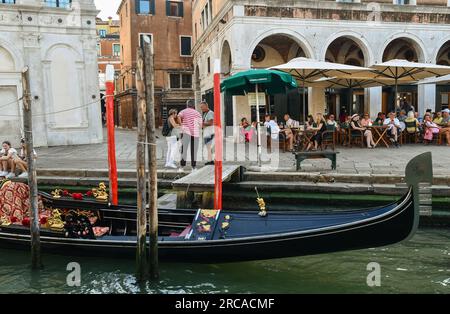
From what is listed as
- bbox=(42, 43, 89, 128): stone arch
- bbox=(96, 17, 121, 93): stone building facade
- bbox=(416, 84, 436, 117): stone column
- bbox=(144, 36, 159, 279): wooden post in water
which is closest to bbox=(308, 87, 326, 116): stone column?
bbox=(416, 84, 436, 117): stone column

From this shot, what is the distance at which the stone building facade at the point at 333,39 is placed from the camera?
13055 mm

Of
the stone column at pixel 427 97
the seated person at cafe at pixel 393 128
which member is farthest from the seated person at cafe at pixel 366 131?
the stone column at pixel 427 97

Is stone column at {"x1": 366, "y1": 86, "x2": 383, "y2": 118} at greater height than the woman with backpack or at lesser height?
greater

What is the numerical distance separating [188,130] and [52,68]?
23.9ft

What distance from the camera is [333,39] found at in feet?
44.9

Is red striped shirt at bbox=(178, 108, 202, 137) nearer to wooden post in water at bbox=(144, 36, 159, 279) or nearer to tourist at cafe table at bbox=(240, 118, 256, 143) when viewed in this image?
wooden post in water at bbox=(144, 36, 159, 279)

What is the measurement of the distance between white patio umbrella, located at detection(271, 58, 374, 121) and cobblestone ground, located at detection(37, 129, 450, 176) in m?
1.51

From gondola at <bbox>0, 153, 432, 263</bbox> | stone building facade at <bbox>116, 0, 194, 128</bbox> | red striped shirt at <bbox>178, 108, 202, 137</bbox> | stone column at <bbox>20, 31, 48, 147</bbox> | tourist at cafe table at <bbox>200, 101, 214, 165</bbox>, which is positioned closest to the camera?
gondola at <bbox>0, 153, 432, 263</bbox>

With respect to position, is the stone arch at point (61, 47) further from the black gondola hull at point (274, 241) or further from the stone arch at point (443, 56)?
the stone arch at point (443, 56)

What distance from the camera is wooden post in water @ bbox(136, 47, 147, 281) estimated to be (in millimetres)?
4188

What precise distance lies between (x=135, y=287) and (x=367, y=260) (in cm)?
248

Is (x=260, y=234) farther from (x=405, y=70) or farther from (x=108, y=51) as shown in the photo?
(x=108, y=51)

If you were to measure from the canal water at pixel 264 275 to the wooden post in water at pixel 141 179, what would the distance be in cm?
25

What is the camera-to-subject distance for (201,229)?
443 cm
